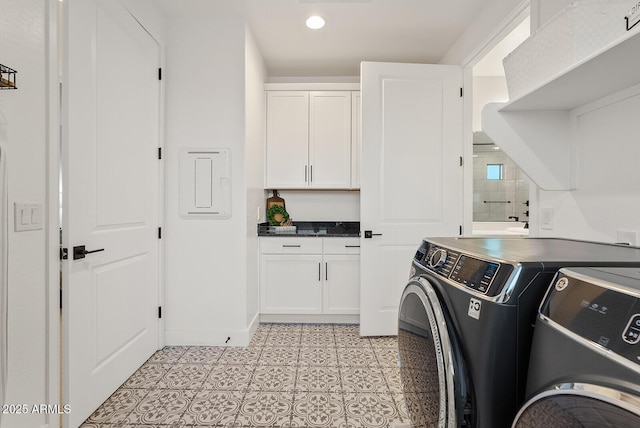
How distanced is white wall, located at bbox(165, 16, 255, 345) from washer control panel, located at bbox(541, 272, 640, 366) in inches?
86.8

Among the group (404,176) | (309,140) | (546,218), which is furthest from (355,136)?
(546,218)

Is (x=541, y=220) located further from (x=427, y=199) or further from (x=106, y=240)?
(x=106, y=240)

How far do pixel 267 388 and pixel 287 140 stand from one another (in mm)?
2239

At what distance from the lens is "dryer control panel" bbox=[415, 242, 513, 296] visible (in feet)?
2.60

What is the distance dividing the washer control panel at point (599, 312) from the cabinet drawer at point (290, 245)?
242 cm

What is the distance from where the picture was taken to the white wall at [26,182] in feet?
4.11

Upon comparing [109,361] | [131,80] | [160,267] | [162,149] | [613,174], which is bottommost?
[109,361]

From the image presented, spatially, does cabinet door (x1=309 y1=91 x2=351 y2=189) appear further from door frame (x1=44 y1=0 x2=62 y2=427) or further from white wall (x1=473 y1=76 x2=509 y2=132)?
door frame (x1=44 y1=0 x2=62 y2=427)

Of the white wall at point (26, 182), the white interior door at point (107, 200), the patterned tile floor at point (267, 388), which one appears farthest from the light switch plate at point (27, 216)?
the patterned tile floor at point (267, 388)

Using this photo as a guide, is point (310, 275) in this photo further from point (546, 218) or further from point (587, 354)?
point (587, 354)

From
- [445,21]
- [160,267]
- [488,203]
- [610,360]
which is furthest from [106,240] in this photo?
[488,203]

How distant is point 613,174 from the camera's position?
135 cm

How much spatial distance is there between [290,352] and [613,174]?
218cm

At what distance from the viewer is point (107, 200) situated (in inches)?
74.0
